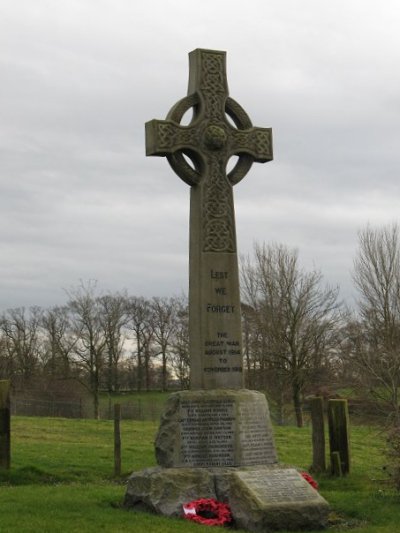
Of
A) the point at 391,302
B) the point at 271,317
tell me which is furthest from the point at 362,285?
the point at 271,317

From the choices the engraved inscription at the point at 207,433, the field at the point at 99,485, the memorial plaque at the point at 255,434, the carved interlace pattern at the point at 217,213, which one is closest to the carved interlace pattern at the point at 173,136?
the carved interlace pattern at the point at 217,213

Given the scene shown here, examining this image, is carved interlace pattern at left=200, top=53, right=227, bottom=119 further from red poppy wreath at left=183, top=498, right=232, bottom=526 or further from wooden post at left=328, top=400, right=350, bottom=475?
wooden post at left=328, top=400, right=350, bottom=475

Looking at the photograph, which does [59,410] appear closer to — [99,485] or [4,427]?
[4,427]

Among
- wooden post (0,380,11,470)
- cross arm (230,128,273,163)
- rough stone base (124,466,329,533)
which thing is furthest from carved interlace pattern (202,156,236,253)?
wooden post (0,380,11,470)

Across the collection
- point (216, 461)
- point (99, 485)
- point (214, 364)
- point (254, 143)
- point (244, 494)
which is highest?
point (254, 143)

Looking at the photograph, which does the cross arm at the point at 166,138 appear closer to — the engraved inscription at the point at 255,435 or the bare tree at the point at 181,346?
the engraved inscription at the point at 255,435

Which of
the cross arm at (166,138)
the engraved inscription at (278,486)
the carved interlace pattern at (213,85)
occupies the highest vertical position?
the carved interlace pattern at (213,85)

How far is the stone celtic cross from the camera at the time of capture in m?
12.0

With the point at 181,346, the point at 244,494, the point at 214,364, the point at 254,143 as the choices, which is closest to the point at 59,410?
the point at 181,346

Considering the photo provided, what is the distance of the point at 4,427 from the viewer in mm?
15969

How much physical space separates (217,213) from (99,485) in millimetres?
5805

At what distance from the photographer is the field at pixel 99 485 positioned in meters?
9.96

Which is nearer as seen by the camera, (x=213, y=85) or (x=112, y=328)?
(x=213, y=85)

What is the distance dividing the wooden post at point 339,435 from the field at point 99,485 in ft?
0.99
